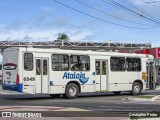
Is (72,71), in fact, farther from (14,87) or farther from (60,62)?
(14,87)

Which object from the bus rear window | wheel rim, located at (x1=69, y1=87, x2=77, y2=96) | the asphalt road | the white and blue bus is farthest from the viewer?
wheel rim, located at (x1=69, y1=87, x2=77, y2=96)

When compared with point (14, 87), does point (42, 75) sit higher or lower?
higher

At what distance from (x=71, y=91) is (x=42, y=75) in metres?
2.44

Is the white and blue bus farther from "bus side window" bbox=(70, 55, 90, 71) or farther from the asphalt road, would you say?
the asphalt road

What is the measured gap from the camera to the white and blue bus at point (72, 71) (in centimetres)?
2305

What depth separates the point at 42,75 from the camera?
23.6 meters

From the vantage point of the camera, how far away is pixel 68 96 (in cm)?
2480

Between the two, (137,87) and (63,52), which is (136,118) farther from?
(137,87)

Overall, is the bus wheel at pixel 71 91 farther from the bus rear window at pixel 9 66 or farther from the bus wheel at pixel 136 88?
the bus wheel at pixel 136 88

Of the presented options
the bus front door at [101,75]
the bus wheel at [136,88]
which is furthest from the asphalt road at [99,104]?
the bus wheel at [136,88]

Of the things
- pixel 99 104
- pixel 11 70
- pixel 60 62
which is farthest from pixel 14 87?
pixel 99 104

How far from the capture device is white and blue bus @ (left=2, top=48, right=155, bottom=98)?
23047 millimetres

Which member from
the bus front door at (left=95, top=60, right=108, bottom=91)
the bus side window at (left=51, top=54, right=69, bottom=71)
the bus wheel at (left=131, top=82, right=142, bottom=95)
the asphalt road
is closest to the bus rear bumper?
the asphalt road

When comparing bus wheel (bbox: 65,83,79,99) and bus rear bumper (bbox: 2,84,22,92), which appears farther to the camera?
bus wheel (bbox: 65,83,79,99)
